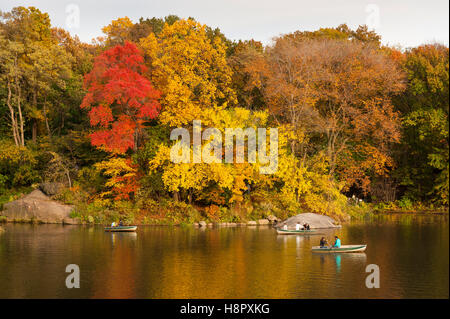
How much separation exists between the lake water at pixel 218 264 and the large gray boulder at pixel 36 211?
6323mm

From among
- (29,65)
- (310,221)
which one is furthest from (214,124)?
(29,65)

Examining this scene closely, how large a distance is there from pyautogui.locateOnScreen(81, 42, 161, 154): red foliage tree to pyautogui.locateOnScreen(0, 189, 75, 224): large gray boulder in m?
7.60

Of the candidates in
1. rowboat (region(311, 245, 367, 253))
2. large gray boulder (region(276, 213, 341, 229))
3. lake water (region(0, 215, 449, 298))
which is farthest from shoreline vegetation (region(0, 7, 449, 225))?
rowboat (region(311, 245, 367, 253))

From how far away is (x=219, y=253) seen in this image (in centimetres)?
3381

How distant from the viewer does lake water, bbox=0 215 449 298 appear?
24391mm

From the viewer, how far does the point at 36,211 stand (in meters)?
51.8

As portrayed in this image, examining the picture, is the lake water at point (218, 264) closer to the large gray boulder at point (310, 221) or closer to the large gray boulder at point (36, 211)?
the large gray boulder at point (310, 221)

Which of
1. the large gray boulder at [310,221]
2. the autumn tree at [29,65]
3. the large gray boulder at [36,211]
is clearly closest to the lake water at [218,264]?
the large gray boulder at [310,221]

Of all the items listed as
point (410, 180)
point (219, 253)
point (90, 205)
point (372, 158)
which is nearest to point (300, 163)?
point (372, 158)

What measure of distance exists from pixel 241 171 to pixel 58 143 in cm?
2267

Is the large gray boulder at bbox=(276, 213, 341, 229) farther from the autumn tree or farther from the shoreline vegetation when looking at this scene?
the autumn tree

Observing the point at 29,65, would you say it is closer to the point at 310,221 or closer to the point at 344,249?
the point at 310,221

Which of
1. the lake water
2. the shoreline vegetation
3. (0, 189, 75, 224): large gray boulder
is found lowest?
the lake water

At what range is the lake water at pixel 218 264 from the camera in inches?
960
